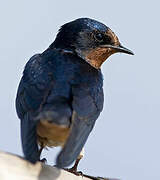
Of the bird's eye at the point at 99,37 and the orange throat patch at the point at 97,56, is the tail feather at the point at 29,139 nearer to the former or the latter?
the orange throat patch at the point at 97,56

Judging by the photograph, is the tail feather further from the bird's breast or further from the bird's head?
the bird's head

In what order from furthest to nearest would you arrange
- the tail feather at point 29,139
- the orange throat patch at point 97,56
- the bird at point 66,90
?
the orange throat patch at point 97,56
the bird at point 66,90
the tail feather at point 29,139

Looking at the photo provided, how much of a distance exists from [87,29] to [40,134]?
1475mm

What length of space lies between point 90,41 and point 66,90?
3.81 ft

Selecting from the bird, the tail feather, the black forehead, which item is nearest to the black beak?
the bird

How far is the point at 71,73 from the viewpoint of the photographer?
3916 mm

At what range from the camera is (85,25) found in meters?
4.70

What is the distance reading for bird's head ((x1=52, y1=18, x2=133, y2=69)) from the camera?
15.0 feet

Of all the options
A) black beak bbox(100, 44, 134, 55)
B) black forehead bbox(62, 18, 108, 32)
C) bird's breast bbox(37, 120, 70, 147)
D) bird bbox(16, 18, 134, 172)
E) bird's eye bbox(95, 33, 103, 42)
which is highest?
black forehead bbox(62, 18, 108, 32)

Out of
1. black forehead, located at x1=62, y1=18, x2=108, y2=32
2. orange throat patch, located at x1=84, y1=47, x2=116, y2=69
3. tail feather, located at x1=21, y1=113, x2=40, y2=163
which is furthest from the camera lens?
black forehead, located at x1=62, y1=18, x2=108, y2=32

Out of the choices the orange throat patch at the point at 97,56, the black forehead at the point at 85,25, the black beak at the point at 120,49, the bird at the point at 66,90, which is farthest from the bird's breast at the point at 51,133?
the black forehead at the point at 85,25

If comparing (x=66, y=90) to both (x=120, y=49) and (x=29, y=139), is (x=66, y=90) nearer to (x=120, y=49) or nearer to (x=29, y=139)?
(x=29, y=139)

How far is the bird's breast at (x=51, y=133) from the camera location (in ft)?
10.7

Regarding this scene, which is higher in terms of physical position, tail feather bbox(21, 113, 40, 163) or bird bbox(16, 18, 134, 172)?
bird bbox(16, 18, 134, 172)
